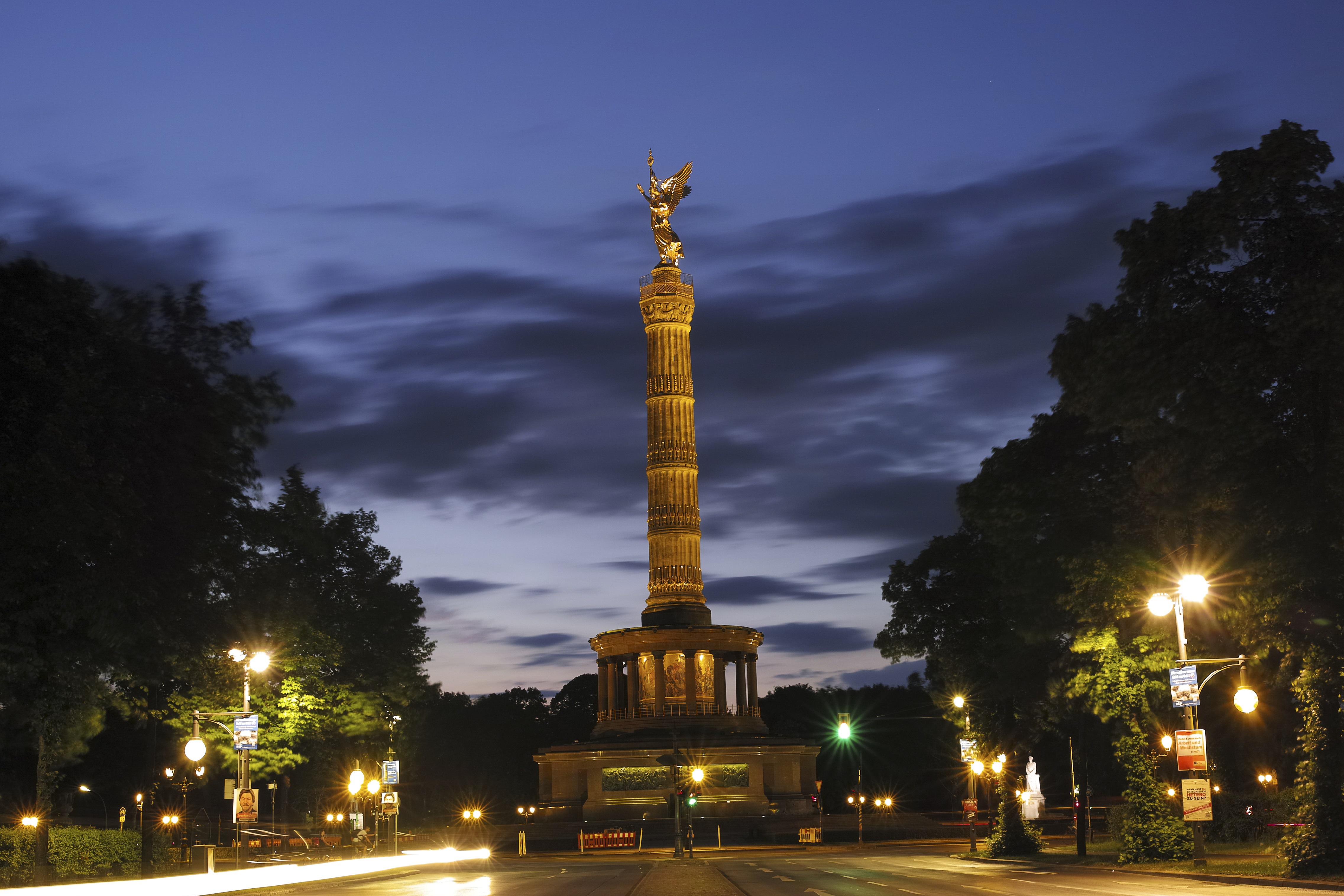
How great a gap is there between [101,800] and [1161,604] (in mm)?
83598

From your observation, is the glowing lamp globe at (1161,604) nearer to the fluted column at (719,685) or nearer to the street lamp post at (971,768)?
the street lamp post at (971,768)

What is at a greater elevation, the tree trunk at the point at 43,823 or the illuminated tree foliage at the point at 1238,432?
the illuminated tree foliage at the point at 1238,432

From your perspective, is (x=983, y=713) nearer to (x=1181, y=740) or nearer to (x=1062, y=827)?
(x=1181, y=740)

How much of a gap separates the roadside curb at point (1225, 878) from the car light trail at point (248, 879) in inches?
613

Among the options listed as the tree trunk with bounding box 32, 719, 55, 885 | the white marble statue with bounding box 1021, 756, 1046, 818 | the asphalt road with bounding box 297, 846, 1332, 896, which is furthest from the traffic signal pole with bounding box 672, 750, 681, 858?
the white marble statue with bounding box 1021, 756, 1046, 818

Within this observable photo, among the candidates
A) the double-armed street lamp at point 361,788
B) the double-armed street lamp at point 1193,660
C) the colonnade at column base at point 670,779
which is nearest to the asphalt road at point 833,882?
the double-armed street lamp at point 1193,660

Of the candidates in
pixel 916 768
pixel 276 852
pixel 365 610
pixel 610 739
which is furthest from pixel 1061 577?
pixel 916 768

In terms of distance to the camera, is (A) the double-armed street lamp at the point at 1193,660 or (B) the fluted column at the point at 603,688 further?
(B) the fluted column at the point at 603,688

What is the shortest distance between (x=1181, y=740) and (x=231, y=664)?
25.2 metres

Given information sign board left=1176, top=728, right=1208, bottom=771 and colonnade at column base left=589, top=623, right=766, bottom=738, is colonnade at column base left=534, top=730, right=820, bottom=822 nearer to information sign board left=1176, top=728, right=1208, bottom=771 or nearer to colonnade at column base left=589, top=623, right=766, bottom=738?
colonnade at column base left=589, top=623, right=766, bottom=738

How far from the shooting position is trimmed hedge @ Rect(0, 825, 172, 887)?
33344 millimetres

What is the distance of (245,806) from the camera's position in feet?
107

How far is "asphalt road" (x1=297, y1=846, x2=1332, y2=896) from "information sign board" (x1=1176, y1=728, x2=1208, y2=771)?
2.47 m

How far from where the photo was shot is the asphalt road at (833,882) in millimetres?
26094
